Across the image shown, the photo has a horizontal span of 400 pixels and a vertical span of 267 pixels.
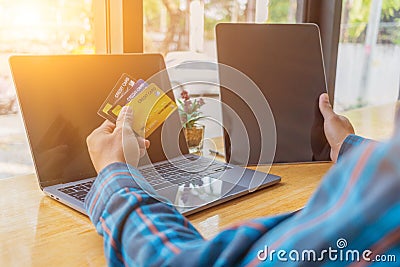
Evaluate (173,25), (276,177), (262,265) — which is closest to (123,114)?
(276,177)

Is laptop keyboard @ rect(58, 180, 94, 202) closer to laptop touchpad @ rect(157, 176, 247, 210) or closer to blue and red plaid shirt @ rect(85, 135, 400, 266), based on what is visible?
laptop touchpad @ rect(157, 176, 247, 210)

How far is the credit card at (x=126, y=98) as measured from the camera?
37.9 inches

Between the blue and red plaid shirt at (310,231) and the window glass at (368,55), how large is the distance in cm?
170

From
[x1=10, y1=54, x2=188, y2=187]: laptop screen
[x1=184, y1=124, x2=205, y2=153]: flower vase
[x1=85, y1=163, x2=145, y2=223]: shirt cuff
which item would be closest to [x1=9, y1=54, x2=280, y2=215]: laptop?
[x1=10, y1=54, x2=188, y2=187]: laptop screen

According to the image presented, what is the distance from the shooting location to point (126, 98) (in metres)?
0.98

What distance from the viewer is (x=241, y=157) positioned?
1.19 meters

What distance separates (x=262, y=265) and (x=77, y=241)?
1.43ft

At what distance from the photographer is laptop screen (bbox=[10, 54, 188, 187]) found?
97 centimetres

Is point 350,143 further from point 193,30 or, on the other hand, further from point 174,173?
point 193,30

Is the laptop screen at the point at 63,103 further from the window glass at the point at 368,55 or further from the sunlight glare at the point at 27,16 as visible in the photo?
the window glass at the point at 368,55

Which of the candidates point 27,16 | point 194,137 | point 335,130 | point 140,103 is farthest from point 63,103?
point 335,130

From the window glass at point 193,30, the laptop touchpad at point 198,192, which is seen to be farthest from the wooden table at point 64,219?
the window glass at point 193,30

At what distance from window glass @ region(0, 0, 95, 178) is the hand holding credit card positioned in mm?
267

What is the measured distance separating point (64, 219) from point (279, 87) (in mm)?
715
